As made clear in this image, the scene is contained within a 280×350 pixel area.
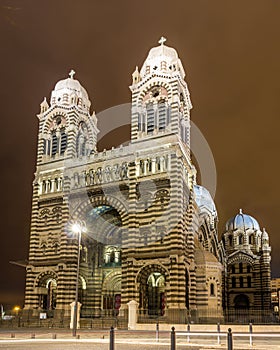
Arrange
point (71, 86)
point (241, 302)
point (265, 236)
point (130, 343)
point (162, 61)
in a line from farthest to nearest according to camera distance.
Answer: point (265, 236), point (241, 302), point (71, 86), point (162, 61), point (130, 343)

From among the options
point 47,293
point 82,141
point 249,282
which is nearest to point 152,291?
point 47,293

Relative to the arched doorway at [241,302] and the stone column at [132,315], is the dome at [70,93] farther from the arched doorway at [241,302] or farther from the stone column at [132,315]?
the arched doorway at [241,302]

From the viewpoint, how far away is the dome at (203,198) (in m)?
66.4

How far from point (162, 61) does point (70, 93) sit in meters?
12.2

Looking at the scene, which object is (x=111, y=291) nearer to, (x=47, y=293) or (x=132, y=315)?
(x=47, y=293)

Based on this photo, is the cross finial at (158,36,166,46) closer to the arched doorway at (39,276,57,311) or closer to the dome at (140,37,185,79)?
the dome at (140,37,185,79)

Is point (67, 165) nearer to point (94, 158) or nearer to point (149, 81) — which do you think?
point (94, 158)

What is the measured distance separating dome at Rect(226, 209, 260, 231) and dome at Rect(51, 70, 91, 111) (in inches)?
1424

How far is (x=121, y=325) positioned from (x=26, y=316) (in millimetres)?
11422

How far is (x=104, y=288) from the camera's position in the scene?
48719mm

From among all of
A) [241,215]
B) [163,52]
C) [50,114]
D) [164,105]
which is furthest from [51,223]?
[241,215]

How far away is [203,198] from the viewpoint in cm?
6769

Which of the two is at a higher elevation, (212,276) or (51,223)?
(51,223)

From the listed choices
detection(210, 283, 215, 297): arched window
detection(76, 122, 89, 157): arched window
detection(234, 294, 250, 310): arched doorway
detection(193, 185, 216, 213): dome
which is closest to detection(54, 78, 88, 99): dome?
detection(76, 122, 89, 157): arched window
